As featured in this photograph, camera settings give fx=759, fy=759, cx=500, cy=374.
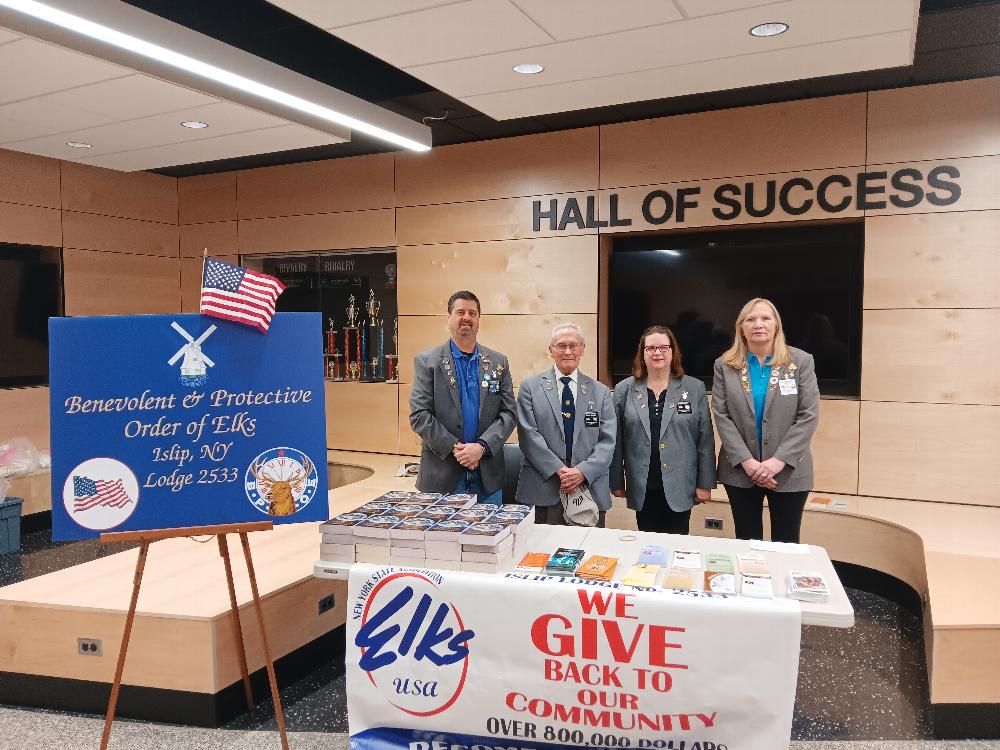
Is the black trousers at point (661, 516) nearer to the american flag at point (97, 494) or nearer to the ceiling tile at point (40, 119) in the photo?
the american flag at point (97, 494)

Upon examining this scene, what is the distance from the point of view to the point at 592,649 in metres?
2.31

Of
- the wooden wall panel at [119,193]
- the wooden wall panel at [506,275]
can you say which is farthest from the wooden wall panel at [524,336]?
the wooden wall panel at [119,193]

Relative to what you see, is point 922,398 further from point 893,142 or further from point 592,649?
point 592,649

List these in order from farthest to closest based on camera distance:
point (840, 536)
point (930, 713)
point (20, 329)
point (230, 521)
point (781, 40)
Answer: point (20, 329)
point (840, 536)
point (781, 40)
point (930, 713)
point (230, 521)

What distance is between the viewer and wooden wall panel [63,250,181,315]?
6316mm

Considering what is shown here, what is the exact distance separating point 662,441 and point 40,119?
4.16 meters

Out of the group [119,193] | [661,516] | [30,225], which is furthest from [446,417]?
[119,193]

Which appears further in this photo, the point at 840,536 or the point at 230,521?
the point at 840,536

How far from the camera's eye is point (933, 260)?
15.2ft

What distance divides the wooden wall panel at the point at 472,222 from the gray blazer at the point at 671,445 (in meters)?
2.08

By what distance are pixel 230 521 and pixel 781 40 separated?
10.2 feet

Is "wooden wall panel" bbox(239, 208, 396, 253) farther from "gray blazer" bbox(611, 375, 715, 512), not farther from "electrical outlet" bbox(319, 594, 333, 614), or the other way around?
"electrical outlet" bbox(319, 594, 333, 614)

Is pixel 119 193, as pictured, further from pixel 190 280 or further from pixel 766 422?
pixel 766 422

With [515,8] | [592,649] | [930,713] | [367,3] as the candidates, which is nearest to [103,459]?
[592,649]
